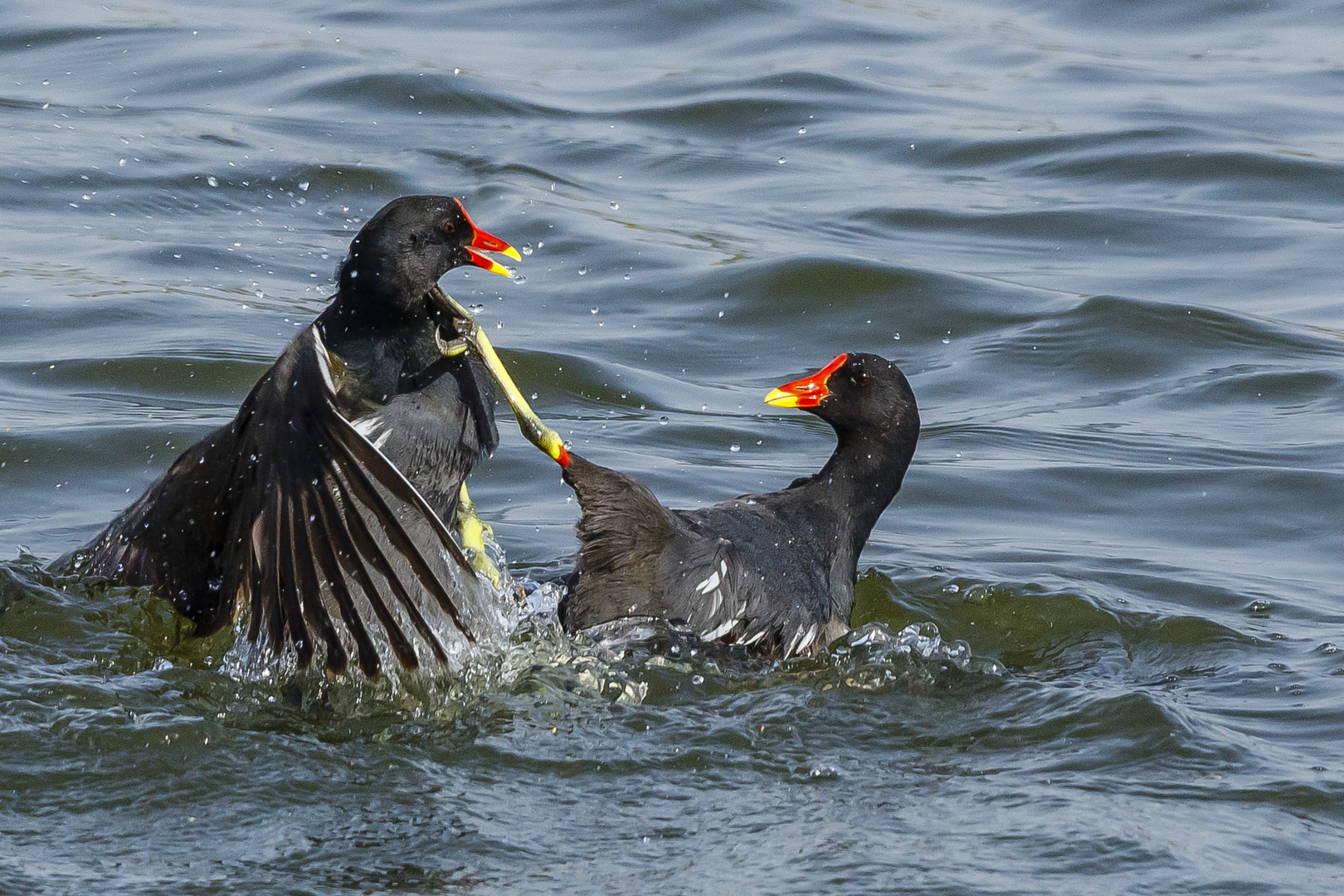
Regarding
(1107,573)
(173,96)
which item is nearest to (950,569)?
(1107,573)

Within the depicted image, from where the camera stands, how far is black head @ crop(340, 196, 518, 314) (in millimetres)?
4895

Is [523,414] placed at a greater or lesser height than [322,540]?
greater

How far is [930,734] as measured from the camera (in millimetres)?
4383

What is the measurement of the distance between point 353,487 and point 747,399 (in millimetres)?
3767

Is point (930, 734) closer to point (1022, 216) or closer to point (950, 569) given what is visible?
point (950, 569)

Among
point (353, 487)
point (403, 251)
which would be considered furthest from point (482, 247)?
point (353, 487)

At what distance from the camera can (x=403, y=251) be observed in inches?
193

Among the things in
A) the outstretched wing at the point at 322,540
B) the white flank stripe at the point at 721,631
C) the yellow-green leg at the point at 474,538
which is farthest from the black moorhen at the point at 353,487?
the white flank stripe at the point at 721,631

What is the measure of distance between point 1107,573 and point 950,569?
20.5 inches

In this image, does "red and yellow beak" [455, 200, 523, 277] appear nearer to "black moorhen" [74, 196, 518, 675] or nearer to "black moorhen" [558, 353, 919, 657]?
"black moorhen" [74, 196, 518, 675]

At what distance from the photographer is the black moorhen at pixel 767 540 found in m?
4.64

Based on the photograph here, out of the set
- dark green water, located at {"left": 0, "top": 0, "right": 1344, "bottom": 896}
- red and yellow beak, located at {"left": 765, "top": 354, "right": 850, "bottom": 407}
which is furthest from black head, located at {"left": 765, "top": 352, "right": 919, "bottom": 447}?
dark green water, located at {"left": 0, "top": 0, "right": 1344, "bottom": 896}

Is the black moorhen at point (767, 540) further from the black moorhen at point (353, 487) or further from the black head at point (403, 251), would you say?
the black head at point (403, 251)

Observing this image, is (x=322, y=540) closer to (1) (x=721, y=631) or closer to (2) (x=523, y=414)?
(2) (x=523, y=414)
